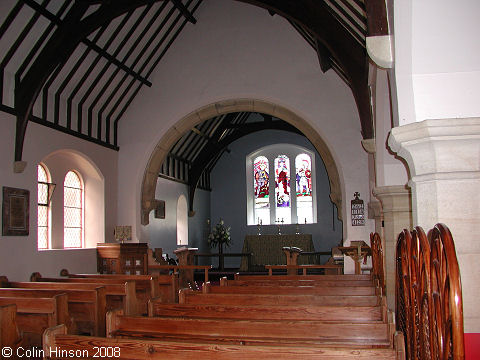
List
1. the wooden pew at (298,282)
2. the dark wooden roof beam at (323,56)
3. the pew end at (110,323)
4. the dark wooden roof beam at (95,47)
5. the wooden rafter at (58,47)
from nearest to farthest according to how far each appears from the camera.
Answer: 1. the pew end at (110,323)
2. the wooden pew at (298,282)
3. the dark wooden roof beam at (95,47)
4. the wooden rafter at (58,47)
5. the dark wooden roof beam at (323,56)

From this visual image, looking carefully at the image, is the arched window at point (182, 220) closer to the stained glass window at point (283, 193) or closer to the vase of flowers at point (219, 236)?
the vase of flowers at point (219, 236)

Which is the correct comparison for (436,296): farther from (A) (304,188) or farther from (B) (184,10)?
(A) (304,188)

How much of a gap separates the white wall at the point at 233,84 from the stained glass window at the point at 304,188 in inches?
267

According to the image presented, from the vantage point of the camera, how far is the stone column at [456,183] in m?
2.32

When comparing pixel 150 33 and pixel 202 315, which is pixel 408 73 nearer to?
pixel 202 315

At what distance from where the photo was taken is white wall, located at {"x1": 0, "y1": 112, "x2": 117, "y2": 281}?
7375 mm

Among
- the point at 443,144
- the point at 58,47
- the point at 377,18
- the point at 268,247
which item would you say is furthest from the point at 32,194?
the point at 268,247

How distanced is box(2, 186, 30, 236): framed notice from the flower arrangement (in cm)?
840

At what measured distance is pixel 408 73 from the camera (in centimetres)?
269

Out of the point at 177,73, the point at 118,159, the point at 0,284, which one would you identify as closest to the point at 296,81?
the point at 177,73

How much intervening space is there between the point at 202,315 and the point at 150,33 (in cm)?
744

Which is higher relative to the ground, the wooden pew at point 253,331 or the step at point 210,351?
the step at point 210,351

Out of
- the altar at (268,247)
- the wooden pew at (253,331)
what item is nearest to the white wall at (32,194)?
the wooden pew at (253,331)

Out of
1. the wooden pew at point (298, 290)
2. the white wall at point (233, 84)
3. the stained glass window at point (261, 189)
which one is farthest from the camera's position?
the stained glass window at point (261, 189)
